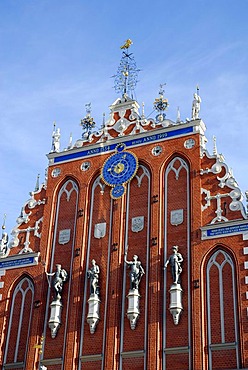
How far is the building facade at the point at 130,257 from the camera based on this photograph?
20.4m

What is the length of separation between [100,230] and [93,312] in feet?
10.5

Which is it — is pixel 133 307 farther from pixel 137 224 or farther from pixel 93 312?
pixel 137 224

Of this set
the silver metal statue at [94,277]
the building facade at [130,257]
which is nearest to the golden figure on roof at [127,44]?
the building facade at [130,257]

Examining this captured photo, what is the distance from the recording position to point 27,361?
22.5 meters

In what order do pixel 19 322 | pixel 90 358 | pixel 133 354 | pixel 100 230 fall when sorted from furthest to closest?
pixel 100 230, pixel 19 322, pixel 90 358, pixel 133 354

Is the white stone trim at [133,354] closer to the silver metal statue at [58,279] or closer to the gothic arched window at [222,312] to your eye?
the gothic arched window at [222,312]

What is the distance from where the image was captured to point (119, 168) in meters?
24.6

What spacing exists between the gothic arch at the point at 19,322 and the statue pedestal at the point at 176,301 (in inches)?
222

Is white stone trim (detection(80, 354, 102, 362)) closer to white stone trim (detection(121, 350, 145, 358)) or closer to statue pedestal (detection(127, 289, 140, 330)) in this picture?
white stone trim (detection(121, 350, 145, 358))

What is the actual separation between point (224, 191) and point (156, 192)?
251 cm

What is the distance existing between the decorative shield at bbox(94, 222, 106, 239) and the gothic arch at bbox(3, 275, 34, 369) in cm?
307

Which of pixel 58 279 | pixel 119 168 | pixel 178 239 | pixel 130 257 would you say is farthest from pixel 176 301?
pixel 119 168

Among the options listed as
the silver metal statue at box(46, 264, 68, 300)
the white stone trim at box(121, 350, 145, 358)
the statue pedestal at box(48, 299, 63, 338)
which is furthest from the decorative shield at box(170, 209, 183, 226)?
the statue pedestal at box(48, 299, 63, 338)

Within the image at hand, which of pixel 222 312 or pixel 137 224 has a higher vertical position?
pixel 137 224
